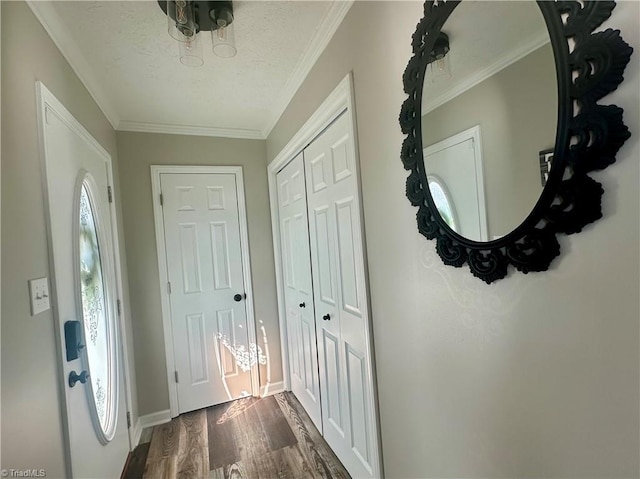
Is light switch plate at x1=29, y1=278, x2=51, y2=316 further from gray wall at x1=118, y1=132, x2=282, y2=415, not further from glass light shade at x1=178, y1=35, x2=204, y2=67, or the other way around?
gray wall at x1=118, y1=132, x2=282, y2=415

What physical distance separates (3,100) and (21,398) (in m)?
0.93

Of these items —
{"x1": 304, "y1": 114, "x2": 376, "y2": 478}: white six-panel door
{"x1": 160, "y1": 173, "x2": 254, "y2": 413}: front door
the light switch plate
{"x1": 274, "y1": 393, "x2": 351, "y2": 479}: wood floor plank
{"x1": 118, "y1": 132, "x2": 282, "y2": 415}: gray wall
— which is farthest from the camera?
{"x1": 160, "y1": 173, "x2": 254, "y2": 413}: front door

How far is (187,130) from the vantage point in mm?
2617

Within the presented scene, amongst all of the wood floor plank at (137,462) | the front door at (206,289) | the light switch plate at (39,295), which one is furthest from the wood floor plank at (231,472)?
the light switch plate at (39,295)

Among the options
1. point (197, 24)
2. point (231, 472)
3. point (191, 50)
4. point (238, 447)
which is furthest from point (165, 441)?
point (197, 24)

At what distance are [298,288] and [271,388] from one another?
1.10 metres

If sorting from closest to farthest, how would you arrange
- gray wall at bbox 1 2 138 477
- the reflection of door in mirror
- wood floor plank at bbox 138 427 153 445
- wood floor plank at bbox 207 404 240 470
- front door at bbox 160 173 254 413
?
the reflection of door in mirror
gray wall at bbox 1 2 138 477
wood floor plank at bbox 207 404 240 470
wood floor plank at bbox 138 427 153 445
front door at bbox 160 173 254 413

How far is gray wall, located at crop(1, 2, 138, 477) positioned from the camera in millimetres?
922

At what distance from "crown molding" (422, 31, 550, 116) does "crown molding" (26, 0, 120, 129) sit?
59.5 inches

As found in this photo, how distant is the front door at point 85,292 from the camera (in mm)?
1257

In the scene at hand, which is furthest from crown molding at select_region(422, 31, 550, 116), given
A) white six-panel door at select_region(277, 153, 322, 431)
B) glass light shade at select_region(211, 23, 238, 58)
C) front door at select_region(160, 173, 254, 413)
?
front door at select_region(160, 173, 254, 413)

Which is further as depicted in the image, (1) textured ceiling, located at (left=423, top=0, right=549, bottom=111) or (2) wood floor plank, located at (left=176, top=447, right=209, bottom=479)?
(2) wood floor plank, located at (left=176, top=447, right=209, bottom=479)

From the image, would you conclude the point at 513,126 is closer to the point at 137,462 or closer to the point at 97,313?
the point at 97,313

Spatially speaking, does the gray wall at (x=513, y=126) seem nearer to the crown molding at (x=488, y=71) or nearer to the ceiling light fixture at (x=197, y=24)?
the crown molding at (x=488, y=71)
